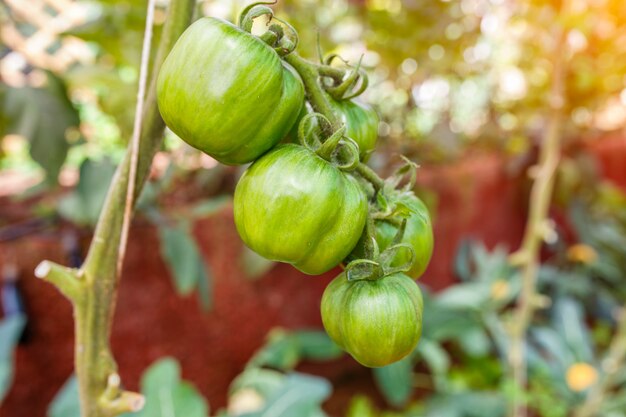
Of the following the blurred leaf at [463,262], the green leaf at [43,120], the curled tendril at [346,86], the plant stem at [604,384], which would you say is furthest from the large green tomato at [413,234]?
the blurred leaf at [463,262]

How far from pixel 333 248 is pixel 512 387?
1.39 m

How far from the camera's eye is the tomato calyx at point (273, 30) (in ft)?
1.42

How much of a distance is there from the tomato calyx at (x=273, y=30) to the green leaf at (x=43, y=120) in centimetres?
84

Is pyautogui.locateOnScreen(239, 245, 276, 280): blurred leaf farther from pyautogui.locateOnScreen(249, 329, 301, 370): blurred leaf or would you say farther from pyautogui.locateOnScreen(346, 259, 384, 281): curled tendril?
pyautogui.locateOnScreen(346, 259, 384, 281): curled tendril

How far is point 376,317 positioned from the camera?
446 millimetres

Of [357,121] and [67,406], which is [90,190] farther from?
[357,121]

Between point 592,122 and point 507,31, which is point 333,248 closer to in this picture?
point 507,31

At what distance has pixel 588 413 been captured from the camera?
5.47 feet

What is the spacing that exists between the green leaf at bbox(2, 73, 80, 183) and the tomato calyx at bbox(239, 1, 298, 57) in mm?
844

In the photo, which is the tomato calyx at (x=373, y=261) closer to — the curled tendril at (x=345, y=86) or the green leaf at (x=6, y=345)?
the curled tendril at (x=345, y=86)

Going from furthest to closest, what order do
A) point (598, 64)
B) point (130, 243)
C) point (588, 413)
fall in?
1. point (598, 64)
2. point (588, 413)
3. point (130, 243)

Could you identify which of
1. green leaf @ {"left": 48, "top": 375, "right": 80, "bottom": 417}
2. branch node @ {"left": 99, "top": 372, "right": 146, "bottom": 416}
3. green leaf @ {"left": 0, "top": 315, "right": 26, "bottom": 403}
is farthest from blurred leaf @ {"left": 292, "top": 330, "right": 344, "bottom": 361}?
branch node @ {"left": 99, "top": 372, "right": 146, "bottom": 416}

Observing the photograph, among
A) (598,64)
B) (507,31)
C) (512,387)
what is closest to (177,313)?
(512,387)

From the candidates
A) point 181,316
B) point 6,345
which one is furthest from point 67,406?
point 181,316
